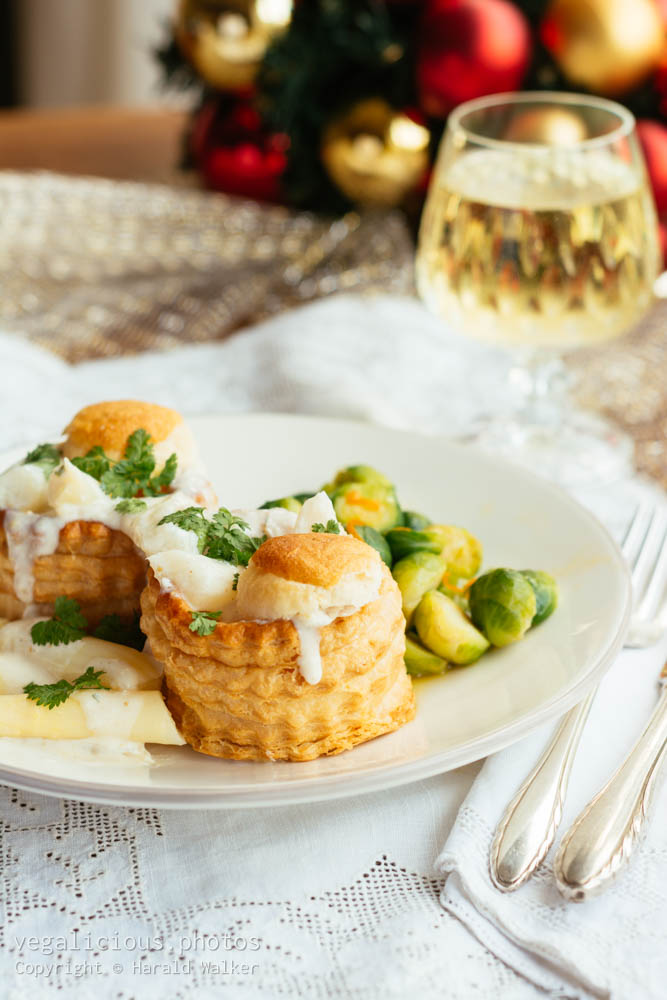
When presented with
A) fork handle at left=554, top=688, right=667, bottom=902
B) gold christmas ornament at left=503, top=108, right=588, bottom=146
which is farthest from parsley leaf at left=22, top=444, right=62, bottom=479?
gold christmas ornament at left=503, top=108, right=588, bottom=146

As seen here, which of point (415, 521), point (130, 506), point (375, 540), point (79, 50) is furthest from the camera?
point (79, 50)

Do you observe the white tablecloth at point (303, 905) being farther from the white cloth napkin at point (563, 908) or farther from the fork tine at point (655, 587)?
the fork tine at point (655, 587)

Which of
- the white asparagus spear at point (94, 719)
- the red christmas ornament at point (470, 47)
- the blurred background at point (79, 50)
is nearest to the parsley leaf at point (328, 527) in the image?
the white asparagus spear at point (94, 719)

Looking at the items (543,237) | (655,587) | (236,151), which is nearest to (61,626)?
(655,587)

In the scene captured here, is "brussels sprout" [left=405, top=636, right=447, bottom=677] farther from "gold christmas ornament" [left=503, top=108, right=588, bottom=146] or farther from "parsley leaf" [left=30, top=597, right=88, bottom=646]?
"gold christmas ornament" [left=503, top=108, right=588, bottom=146]

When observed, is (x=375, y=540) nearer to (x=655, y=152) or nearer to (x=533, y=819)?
(x=533, y=819)

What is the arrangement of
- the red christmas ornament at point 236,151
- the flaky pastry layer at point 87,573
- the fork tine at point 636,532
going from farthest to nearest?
the red christmas ornament at point 236,151 < the fork tine at point 636,532 < the flaky pastry layer at point 87,573

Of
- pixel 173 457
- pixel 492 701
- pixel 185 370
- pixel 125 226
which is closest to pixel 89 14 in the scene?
pixel 125 226
